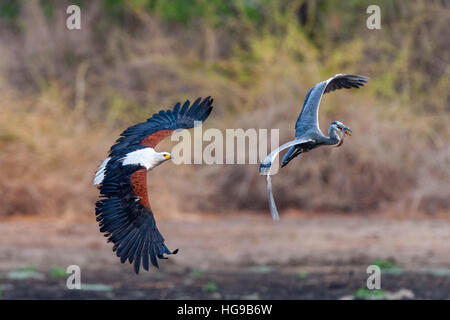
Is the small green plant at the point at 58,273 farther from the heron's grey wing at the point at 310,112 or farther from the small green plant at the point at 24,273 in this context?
the heron's grey wing at the point at 310,112

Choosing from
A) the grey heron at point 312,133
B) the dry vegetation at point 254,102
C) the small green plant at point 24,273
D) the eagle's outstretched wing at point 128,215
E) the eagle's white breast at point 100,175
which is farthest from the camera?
the dry vegetation at point 254,102

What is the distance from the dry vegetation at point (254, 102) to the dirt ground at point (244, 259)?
Result: 0.73m

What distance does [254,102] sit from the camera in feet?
68.2

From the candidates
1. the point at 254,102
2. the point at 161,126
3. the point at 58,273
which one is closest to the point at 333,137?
the point at 161,126

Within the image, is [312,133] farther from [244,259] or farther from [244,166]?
[244,166]

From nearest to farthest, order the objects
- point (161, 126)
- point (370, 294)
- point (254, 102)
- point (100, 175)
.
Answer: point (100, 175)
point (161, 126)
point (370, 294)
point (254, 102)

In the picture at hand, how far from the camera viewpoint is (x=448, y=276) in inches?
533

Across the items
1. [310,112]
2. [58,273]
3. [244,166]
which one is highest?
[244,166]

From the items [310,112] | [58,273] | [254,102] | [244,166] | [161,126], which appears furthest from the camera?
[254,102]

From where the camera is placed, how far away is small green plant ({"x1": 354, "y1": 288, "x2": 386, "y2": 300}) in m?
11.4

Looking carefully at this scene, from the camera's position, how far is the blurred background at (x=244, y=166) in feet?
50.5

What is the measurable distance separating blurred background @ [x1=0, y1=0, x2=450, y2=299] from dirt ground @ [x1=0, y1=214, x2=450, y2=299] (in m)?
0.05

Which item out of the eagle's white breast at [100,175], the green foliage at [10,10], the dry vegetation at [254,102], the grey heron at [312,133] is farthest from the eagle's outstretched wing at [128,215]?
the green foliage at [10,10]

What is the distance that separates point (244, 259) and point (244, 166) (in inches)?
163
